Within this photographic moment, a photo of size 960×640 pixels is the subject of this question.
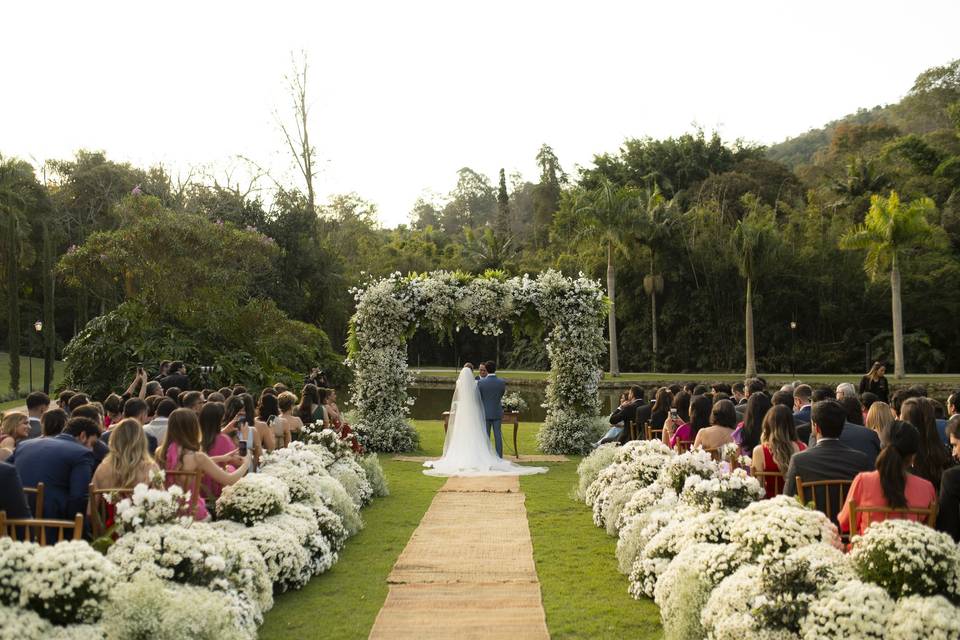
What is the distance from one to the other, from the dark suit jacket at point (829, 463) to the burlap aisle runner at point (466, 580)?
6.76 ft

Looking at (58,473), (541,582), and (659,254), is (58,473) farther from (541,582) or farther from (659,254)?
(659,254)

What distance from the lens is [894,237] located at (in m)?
35.2

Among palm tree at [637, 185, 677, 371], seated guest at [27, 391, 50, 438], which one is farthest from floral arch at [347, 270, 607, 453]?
palm tree at [637, 185, 677, 371]

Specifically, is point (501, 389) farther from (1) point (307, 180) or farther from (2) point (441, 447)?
(1) point (307, 180)

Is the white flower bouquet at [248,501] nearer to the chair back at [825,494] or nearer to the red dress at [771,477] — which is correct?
the red dress at [771,477]

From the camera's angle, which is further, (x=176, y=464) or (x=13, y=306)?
(x=13, y=306)

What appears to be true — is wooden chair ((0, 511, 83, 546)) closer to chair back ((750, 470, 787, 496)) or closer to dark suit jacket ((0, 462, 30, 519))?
dark suit jacket ((0, 462, 30, 519))

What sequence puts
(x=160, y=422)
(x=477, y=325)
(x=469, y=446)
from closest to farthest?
(x=160, y=422) → (x=469, y=446) → (x=477, y=325)

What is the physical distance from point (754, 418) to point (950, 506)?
3.38 meters

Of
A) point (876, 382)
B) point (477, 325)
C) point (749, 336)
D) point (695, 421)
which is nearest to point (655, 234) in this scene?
point (749, 336)

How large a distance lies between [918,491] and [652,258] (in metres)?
40.2

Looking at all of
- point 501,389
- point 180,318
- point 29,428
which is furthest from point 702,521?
point 180,318

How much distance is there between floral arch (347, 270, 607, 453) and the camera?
1808 centimetres

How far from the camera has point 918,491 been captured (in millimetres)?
5461
